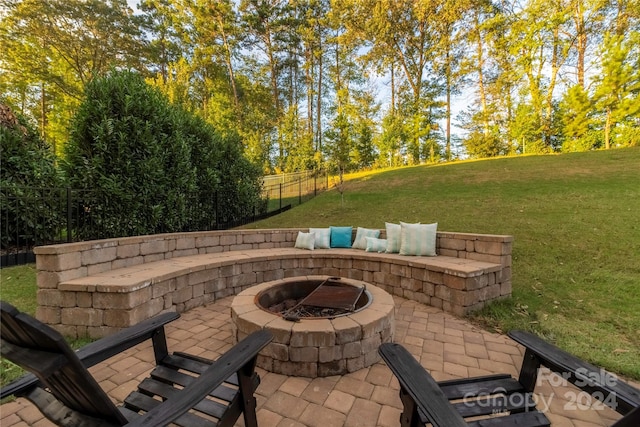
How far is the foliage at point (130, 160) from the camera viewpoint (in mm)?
4414

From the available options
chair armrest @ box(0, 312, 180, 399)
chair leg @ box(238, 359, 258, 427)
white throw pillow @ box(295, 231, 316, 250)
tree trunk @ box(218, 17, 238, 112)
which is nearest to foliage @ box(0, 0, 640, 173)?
tree trunk @ box(218, 17, 238, 112)

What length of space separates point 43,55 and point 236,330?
17.7 metres

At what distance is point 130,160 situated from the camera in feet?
15.0

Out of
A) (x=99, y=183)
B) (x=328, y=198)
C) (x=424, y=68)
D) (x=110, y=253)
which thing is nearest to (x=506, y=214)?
(x=328, y=198)

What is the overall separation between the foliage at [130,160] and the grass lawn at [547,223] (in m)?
1.59

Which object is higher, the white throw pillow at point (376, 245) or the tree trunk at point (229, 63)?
the tree trunk at point (229, 63)

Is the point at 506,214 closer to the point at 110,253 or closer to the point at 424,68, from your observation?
the point at 110,253

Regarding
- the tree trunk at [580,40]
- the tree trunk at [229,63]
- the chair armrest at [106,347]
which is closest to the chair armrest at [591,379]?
the chair armrest at [106,347]

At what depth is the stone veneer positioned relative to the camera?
2.86 metres

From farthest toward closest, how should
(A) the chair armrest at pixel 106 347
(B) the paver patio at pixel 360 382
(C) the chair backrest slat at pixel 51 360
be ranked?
(B) the paver patio at pixel 360 382
(A) the chair armrest at pixel 106 347
(C) the chair backrest slat at pixel 51 360

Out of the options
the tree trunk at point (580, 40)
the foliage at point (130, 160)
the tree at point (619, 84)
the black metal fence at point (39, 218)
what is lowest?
the black metal fence at point (39, 218)

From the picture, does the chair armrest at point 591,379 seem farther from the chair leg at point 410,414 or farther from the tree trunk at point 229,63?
the tree trunk at point 229,63

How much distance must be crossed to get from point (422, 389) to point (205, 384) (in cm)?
97

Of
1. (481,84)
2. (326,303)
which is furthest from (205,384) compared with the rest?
(481,84)
